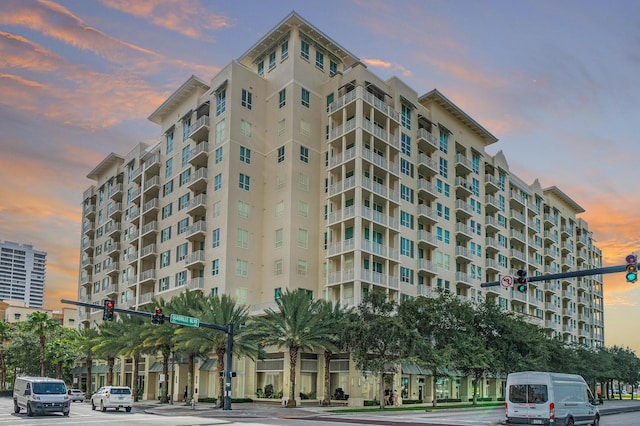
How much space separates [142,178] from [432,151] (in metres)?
39.9

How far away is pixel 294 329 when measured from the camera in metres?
53.9

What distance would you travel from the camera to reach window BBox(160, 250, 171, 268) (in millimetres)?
80312

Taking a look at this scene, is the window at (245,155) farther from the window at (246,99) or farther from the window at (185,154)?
the window at (185,154)

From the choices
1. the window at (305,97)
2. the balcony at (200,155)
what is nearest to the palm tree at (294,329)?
the balcony at (200,155)

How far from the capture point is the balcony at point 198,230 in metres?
71.9

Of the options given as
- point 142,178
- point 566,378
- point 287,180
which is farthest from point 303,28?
point 566,378

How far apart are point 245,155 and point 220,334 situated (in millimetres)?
24534

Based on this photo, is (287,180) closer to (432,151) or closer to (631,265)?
(432,151)

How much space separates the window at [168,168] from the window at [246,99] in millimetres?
16432

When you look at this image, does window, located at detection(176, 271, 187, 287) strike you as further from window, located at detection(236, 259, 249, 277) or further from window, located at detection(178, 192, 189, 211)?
window, located at detection(236, 259, 249, 277)

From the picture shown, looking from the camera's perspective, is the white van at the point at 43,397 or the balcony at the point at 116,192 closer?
the white van at the point at 43,397

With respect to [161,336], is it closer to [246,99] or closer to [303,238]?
[303,238]

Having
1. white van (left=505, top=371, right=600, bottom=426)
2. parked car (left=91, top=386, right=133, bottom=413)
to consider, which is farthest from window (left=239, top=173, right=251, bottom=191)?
white van (left=505, top=371, right=600, bottom=426)

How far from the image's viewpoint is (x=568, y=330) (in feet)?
393
